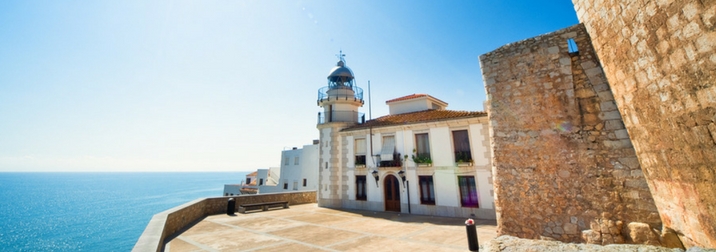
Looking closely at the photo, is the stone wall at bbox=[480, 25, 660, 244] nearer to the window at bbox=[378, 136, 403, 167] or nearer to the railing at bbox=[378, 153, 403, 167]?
the railing at bbox=[378, 153, 403, 167]

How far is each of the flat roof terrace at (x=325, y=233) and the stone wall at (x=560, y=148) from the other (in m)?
2.72

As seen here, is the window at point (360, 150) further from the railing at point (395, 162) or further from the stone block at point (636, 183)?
the stone block at point (636, 183)

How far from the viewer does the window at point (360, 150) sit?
16547 millimetres

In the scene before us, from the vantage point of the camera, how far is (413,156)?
572 inches

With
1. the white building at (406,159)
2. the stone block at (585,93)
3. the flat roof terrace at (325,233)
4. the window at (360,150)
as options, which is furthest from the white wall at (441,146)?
the stone block at (585,93)

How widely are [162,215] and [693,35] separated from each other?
1275 cm

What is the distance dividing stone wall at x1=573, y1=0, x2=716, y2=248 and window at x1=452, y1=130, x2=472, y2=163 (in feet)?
29.8

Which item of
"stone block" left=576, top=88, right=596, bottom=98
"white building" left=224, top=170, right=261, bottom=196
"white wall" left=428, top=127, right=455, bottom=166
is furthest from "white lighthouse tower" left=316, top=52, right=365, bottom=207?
"white building" left=224, top=170, right=261, bottom=196

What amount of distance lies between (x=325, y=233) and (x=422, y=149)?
7.54 metres

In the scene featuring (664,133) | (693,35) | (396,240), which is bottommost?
(396,240)

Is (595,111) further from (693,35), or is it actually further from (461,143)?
(461,143)

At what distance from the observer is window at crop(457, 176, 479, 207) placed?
A: 12.8 metres

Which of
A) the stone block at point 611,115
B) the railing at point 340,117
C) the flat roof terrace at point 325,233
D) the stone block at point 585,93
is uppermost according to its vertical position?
the railing at point 340,117

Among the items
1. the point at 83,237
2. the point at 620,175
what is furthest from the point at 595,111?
the point at 83,237
